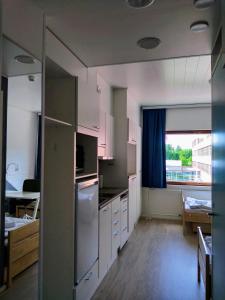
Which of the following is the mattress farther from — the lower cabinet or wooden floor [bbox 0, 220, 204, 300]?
the lower cabinet

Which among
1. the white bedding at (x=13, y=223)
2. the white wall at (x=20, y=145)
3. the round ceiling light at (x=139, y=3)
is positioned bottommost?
the white bedding at (x=13, y=223)

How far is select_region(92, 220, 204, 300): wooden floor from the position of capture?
8.51 ft

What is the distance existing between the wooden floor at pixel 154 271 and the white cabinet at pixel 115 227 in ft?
0.54

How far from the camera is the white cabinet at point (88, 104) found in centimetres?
229

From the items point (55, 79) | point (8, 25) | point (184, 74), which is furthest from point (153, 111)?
point (8, 25)

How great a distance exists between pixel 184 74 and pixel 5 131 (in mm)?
2993

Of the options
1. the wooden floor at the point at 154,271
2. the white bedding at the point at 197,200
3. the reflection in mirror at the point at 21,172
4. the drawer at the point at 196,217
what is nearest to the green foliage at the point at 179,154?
the white bedding at the point at 197,200

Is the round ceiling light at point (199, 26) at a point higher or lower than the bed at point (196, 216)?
higher

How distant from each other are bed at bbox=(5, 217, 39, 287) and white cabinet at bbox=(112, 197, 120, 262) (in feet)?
5.70

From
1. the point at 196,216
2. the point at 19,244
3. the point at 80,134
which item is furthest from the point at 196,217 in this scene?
the point at 19,244

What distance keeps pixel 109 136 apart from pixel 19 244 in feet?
8.63

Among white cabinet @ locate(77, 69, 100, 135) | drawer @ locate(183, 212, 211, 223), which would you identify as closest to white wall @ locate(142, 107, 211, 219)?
drawer @ locate(183, 212, 211, 223)

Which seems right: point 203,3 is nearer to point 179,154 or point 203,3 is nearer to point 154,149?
point 154,149

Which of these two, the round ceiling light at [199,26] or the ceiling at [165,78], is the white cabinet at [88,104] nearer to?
the ceiling at [165,78]
